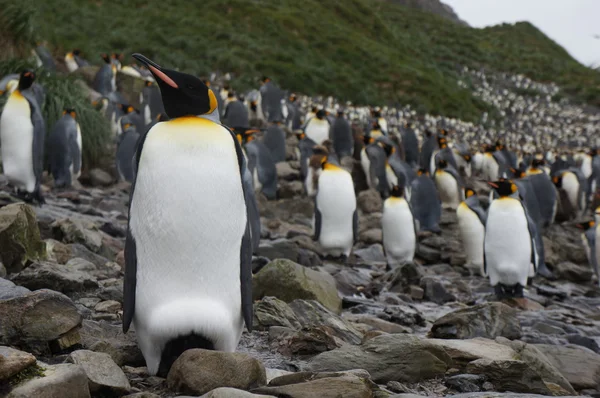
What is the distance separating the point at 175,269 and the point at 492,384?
1.63m

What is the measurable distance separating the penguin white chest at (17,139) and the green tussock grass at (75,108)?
2.14 metres

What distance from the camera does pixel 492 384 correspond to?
3.39 meters

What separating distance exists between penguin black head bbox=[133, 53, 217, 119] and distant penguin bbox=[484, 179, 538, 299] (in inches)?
206

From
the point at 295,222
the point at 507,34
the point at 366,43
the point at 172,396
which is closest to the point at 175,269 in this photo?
the point at 172,396

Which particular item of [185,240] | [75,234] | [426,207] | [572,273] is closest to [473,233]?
[572,273]

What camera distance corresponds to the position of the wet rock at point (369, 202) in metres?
12.8

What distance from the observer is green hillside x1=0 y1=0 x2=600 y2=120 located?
2968 centimetres

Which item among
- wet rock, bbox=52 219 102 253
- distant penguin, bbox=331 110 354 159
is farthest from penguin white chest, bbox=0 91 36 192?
distant penguin, bbox=331 110 354 159

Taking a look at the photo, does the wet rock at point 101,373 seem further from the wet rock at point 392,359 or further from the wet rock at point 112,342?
the wet rock at point 392,359

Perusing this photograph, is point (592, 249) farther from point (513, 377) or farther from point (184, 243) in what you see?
point (184, 243)

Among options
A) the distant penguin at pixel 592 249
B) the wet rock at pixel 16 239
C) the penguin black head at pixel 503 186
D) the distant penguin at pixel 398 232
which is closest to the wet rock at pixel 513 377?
the wet rock at pixel 16 239

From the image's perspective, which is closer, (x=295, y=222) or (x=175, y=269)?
(x=175, y=269)

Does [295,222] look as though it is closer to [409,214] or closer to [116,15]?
[409,214]

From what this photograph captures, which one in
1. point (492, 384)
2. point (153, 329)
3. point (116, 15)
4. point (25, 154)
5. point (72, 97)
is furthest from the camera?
point (116, 15)
